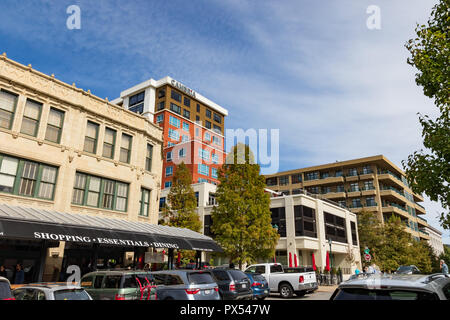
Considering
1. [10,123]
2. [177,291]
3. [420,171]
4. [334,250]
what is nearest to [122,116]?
[10,123]

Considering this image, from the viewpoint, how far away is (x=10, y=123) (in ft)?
57.5

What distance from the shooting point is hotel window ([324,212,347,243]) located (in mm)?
45575

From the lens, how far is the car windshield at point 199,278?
1148 cm

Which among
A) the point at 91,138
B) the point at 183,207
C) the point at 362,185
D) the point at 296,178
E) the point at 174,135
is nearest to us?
the point at 91,138

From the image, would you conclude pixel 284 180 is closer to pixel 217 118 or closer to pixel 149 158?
pixel 217 118

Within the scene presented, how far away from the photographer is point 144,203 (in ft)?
80.4

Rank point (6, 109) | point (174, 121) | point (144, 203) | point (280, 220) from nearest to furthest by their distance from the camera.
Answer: point (6, 109) < point (144, 203) < point (280, 220) < point (174, 121)

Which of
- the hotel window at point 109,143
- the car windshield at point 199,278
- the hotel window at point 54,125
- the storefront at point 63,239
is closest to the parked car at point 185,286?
the car windshield at point 199,278

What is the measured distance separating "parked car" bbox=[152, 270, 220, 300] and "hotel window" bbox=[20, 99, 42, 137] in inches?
475

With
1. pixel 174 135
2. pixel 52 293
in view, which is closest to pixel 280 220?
pixel 174 135

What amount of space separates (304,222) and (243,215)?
17.1 meters

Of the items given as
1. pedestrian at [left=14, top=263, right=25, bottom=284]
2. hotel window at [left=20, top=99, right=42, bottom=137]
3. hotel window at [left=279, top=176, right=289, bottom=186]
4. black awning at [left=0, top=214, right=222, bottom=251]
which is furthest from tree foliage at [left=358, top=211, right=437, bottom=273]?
hotel window at [left=20, top=99, right=42, bottom=137]

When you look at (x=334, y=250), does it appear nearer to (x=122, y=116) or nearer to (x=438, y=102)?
(x=122, y=116)

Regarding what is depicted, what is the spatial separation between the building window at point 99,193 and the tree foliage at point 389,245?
41502 mm
